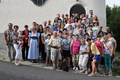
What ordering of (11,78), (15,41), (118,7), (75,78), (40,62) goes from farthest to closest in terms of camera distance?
(118,7) → (40,62) → (15,41) → (75,78) → (11,78)

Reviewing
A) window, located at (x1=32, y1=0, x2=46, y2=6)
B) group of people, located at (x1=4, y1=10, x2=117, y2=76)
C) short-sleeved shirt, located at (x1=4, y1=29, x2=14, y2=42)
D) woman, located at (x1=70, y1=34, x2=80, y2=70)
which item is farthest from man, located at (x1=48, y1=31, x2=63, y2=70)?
window, located at (x1=32, y1=0, x2=46, y2=6)

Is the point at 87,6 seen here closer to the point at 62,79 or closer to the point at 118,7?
the point at 62,79

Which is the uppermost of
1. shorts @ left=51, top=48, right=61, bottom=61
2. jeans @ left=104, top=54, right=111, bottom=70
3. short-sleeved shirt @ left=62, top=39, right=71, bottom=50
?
short-sleeved shirt @ left=62, top=39, right=71, bottom=50

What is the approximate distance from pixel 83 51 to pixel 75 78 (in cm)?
132

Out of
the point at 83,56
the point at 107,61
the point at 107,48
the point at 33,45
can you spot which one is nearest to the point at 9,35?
the point at 33,45

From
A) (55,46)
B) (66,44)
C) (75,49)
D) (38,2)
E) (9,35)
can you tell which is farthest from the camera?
(38,2)

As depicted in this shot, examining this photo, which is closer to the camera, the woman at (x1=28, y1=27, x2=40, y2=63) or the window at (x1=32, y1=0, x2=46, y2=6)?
the woman at (x1=28, y1=27, x2=40, y2=63)

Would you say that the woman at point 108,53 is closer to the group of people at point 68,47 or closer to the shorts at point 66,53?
the group of people at point 68,47

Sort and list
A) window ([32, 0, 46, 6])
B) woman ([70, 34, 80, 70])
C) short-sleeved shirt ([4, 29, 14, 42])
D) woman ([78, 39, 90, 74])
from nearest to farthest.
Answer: woman ([78, 39, 90, 74]) → woman ([70, 34, 80, 70]) → short-sleeved shirt ([4, 29, 14, 42]) → window ([32, 0, 46, 6])

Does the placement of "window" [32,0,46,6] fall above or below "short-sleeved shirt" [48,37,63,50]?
above

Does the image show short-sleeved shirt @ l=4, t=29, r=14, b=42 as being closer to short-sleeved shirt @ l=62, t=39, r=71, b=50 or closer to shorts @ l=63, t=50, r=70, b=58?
short-sleeved shirt @ l=62, t=39, r=71, b=50

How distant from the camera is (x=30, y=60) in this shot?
6.99m

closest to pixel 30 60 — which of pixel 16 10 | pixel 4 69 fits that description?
pixel 4 69

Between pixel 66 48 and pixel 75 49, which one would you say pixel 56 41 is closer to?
pixel 66 48
